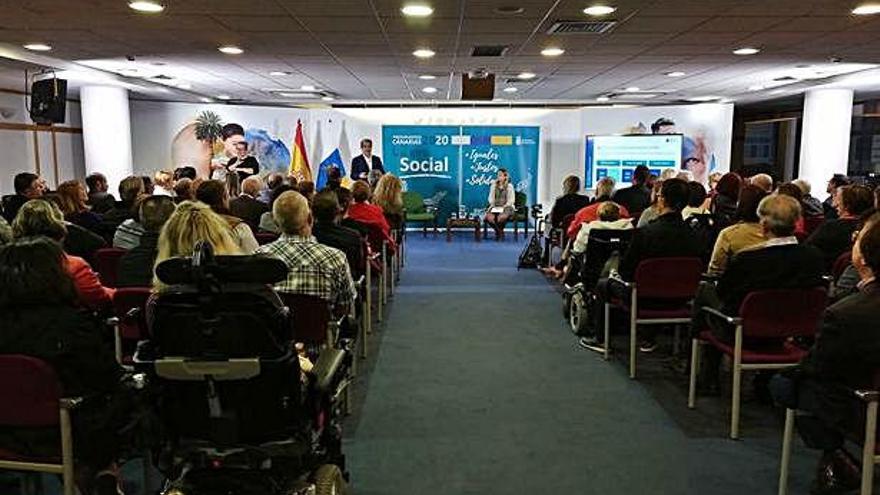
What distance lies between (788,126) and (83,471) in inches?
608

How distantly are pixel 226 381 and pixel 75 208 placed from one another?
14.8ft

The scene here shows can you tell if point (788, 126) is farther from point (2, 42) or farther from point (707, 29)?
point (2, 42)

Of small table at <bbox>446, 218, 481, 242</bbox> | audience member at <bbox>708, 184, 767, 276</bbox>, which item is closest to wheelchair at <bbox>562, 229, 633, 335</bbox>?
audience member at <bbox>708, 184, 767, 276</bbox>

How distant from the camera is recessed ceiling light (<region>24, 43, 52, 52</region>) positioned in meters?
A: 6.82

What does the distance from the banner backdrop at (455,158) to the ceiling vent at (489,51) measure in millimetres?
5809

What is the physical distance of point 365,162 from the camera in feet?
44.4

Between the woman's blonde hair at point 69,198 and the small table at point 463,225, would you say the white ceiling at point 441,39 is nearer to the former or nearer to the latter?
the woman's blonde hair at point 69,198

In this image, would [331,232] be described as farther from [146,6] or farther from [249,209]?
[146,6]

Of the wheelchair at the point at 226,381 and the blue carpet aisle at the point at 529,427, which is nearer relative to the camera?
the wheelchair at the point at 226,381

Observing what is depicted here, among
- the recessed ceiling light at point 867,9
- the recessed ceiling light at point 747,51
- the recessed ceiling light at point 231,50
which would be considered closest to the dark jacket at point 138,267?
the recessed ceiling light at point 231,50

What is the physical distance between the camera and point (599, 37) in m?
6.41

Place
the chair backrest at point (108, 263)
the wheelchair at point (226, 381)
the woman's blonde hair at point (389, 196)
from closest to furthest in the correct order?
the wheelchair at point (226, 381) < the chair backrest at point (108, 263) < the woman's blonde hair at point (389, 196)

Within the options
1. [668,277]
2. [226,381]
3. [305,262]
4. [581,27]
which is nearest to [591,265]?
[668,277]

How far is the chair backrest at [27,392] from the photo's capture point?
91.7 inches
